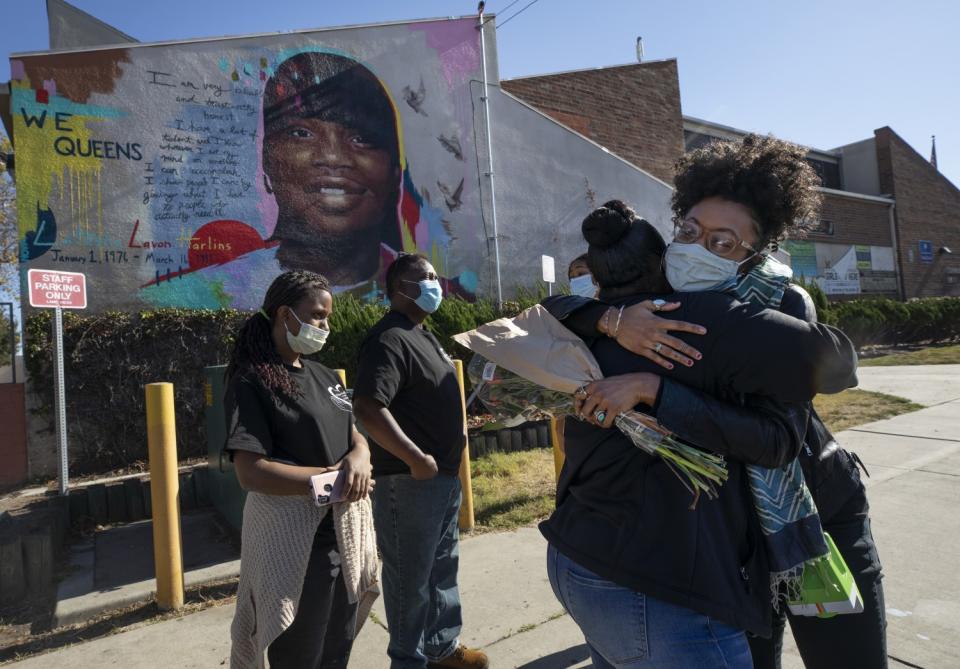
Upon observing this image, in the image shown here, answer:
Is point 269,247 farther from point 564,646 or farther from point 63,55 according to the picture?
point 564,646

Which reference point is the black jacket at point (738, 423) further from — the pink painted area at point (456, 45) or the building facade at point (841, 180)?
the building facade at point (841, 180)

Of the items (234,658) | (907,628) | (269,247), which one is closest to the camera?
(234,658)

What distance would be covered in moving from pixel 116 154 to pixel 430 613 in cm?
747

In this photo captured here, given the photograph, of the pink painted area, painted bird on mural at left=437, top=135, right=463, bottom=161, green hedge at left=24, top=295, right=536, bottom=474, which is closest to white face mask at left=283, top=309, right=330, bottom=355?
green hedge at left=24, top=295, right=536, bottom=474

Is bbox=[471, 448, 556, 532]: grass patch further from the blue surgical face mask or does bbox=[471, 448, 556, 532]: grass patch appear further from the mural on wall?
the mural on wall

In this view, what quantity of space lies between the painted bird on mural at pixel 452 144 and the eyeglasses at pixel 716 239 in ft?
30.8

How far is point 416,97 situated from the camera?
10.3 meters

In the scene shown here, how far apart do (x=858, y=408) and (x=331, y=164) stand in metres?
8.55

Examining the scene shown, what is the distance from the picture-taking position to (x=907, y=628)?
3084 mm

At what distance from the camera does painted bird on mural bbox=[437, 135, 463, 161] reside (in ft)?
34.3

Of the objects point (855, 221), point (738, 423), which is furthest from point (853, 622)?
point (855, 221)

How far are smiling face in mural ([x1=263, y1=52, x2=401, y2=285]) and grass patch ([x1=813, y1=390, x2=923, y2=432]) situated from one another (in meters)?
6.87

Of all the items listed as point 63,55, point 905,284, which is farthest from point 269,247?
point 905,284

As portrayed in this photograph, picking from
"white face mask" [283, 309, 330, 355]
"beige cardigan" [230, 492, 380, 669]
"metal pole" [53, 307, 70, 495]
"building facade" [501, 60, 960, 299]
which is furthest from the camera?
"building facade" [501, 60, 960, 299]
